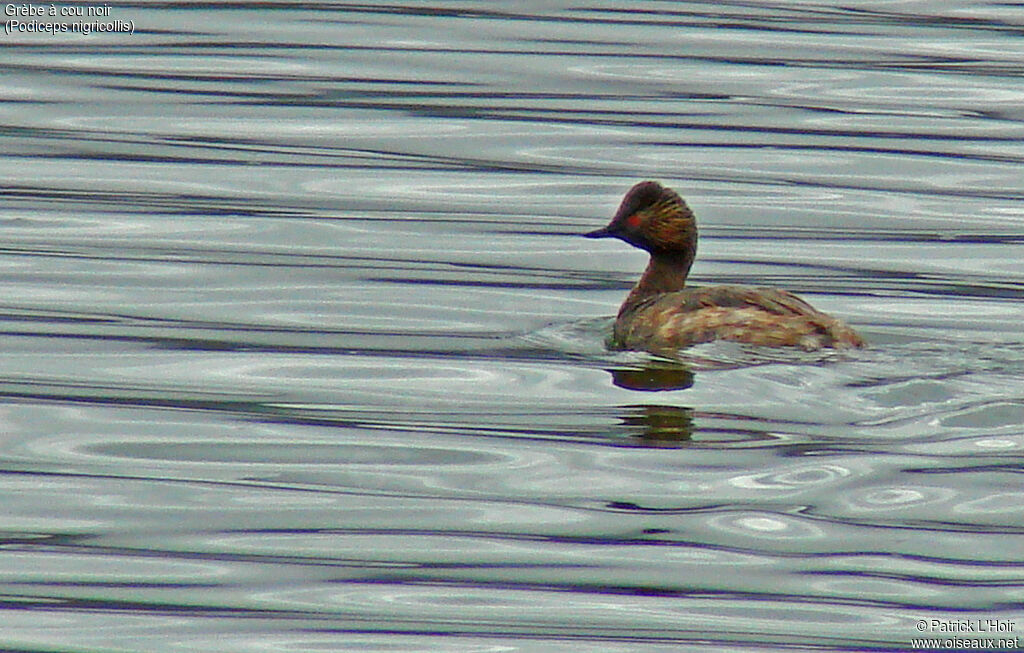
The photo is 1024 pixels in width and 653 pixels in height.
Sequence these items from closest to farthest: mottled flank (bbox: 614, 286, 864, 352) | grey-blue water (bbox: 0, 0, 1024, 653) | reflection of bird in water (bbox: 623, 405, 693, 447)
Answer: grey-blue water (bbox: 0, 0, 1024, 653)
reflection of bird in water (bbox: 623, 405, 693, 447)
mottled flank (bbox: 614, 286, 864, 352)

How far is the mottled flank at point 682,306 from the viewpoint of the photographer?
10.2 m

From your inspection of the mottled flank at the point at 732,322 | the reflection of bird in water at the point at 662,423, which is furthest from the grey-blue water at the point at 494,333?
the mottled flank at the point at 732,322

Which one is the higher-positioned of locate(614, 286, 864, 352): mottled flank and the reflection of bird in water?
locate(614, 286, 864, 352): mottled flank

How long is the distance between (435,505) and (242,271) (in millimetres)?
4504

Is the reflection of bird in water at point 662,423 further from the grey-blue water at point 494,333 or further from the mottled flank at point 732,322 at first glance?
the mottled flank at point 732,322

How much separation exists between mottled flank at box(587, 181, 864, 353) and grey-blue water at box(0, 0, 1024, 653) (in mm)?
191

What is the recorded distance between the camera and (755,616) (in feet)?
22.5

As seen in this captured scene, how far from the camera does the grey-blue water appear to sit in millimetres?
7105

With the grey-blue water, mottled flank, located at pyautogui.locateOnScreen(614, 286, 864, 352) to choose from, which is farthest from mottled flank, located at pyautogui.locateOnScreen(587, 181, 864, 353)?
the grey-blue water

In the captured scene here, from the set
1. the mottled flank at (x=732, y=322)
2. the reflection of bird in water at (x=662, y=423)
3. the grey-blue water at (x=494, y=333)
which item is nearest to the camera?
the grey-blue water at (x=494, y=333)

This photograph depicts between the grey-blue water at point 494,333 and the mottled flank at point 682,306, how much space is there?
19 cm

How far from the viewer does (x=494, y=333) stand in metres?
11.0

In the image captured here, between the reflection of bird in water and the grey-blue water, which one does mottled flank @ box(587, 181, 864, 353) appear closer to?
the grey-blue water

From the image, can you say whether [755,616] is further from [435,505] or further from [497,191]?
[497,191]
